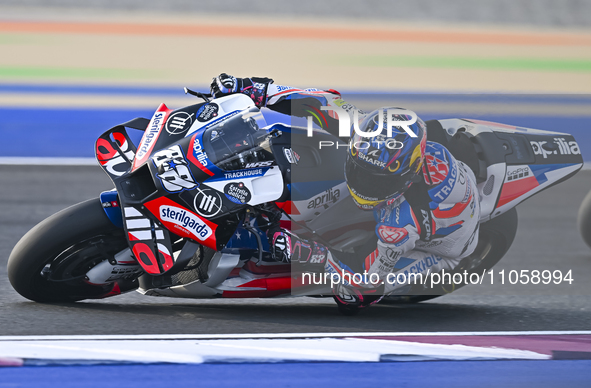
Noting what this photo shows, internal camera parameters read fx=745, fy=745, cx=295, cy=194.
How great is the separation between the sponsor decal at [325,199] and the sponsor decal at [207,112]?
0.61 metres

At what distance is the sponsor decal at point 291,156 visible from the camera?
3.38 meters

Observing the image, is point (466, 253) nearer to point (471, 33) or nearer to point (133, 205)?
point (133, 205)

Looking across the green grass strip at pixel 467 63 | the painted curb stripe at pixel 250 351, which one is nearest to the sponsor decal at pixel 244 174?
the painted curb stripe at pixel 250 351

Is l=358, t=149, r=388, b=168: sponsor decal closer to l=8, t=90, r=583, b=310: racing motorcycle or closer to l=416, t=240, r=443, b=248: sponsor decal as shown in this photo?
l=8, t=90, r=583, b=310: racing motorcycle

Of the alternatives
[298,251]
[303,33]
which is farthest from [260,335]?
[303,33]

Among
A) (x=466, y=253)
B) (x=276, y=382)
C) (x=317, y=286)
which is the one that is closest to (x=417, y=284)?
(x=466, y=253)

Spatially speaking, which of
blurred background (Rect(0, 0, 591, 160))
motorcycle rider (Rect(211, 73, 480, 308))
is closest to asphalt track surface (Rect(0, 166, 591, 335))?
motorcycle rider (Rect(211, 73, 480, 308))

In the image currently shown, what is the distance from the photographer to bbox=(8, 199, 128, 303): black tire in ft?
10.8

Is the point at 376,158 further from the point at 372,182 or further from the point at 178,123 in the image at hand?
the point at 178,123

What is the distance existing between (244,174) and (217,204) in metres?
0.17

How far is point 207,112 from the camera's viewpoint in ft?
11.1

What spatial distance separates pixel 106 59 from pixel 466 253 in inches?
387

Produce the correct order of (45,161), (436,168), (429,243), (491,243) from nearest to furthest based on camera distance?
(436,168), (429,243), (491,243), (45,161)

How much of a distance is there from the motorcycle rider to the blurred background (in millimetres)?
5117
